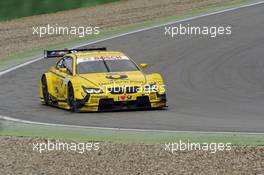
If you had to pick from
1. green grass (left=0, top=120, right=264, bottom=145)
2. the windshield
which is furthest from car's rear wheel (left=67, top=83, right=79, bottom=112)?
green grass (left=0, top=120, right=264, bottom=145)

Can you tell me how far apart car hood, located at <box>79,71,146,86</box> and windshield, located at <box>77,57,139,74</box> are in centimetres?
30

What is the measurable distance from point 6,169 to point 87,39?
16.9 meters

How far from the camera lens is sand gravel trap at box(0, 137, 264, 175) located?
10.6 metres

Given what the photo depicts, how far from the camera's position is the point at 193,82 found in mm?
20250

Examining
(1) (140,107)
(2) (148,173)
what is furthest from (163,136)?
(1) (140,107)

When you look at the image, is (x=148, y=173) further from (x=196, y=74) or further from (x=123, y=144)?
(x=196, y=74)

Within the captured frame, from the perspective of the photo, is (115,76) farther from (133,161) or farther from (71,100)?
(133,161)

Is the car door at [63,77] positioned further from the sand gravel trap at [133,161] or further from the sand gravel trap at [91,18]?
the sand gravel trap at [91,18]

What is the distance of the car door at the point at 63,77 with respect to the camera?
697 inches

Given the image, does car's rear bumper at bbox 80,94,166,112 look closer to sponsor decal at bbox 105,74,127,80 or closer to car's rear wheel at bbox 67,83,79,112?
car's rear wheel at bbox 67,83,79,112

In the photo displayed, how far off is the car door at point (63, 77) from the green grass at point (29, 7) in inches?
460

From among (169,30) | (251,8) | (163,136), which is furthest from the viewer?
(251,8)

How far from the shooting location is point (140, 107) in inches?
664

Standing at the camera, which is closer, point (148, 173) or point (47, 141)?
point (148, 173)
